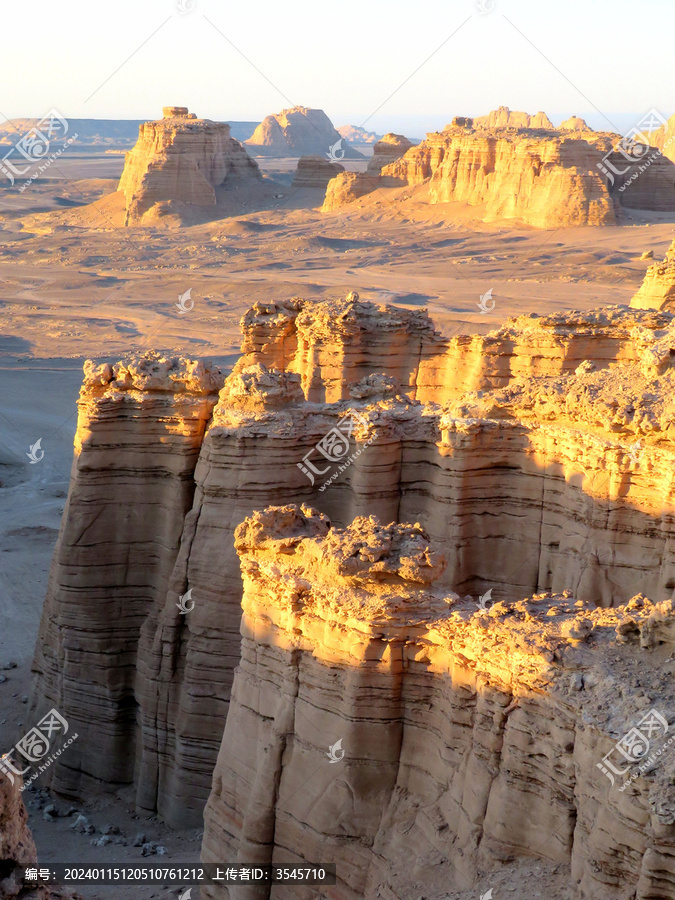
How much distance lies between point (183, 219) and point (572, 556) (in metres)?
82.7

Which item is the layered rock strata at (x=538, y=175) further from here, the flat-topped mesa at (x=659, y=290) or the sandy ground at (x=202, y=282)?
the flat-topped mesa at (x=659, y=290)

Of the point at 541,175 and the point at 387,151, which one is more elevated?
the point at 387,151

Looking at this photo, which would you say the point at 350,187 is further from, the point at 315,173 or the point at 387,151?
the point at 315,173

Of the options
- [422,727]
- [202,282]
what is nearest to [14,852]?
[422,727]

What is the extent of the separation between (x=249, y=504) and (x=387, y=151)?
8478cm

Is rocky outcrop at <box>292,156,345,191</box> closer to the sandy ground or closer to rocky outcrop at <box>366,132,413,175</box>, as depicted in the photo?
the sandy ground

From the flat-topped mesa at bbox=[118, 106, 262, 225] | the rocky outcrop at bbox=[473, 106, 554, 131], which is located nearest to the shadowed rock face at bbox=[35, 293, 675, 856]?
the flat-topped mesa at bbox=[118, 106, 262, 225]

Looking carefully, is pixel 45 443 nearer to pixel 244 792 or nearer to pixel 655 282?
pixel 655 282

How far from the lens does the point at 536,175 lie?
78062 mm

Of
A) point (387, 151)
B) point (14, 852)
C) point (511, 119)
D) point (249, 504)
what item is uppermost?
point (511, 119)

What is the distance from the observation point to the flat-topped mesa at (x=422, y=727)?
8.72 m

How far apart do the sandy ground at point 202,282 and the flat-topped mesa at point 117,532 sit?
5647 millimetres

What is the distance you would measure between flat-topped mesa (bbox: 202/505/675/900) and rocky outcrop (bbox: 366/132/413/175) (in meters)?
86.9

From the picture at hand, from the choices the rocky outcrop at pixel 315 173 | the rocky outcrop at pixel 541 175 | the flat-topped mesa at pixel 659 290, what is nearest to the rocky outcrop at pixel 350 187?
the rocky outcrop at pixel 541 175
